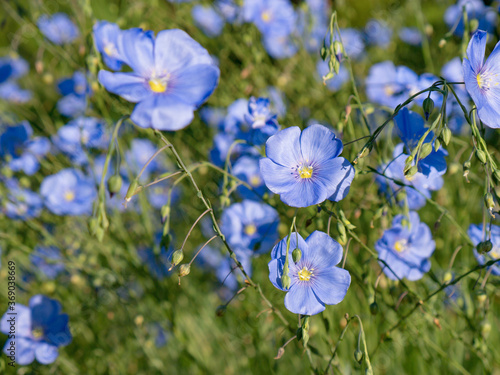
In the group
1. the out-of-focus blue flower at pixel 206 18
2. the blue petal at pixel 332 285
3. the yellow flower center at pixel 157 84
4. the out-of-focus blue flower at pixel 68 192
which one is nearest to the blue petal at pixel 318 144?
the blue petal at pixel 332 285

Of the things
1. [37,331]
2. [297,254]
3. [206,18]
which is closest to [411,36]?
[206,18]

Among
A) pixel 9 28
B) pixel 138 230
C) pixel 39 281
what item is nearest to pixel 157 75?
pixel 138 230

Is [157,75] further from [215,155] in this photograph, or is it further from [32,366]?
[32,366]

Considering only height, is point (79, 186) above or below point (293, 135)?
below

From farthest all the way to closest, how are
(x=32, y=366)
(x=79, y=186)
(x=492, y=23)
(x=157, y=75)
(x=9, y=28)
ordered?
(x=9, y=28)
(x=492, y=23)
(x=79, y=186)
(x=32, y=366)
(x=157, y=75)

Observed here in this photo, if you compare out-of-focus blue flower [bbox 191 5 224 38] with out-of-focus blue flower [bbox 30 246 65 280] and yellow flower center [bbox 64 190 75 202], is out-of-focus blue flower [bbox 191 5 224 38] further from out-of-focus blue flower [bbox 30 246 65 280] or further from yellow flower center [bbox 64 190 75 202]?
out-of-focus blue flower [bbox 30 246 65 280]

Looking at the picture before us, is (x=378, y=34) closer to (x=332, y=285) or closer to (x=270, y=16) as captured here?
(x=270, y=16)
